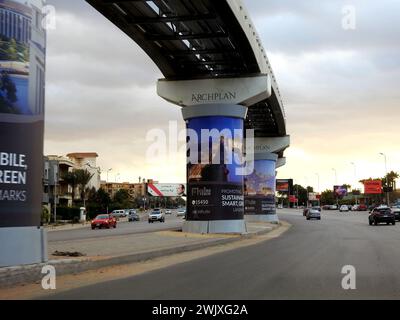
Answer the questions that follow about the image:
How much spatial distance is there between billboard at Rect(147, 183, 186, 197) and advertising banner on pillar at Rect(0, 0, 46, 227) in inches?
3636

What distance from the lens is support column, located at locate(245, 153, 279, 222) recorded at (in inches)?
2251

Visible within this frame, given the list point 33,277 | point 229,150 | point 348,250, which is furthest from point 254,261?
point 229,150

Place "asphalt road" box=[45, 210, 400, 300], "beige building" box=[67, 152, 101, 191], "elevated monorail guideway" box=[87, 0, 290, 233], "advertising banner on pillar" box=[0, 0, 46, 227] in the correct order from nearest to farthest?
"asphalt road" box=[45, 210, 400, 300]
"advertising banner on pillar" box=[0, 0, 46, 227]
"elevated monorail guideway" box=[87, 0, 290, 233]
"beige building" box=[67, 152, 101, 191]

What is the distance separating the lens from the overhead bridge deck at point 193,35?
912 inches

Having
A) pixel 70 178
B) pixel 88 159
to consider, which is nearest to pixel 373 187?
pixel 88 159

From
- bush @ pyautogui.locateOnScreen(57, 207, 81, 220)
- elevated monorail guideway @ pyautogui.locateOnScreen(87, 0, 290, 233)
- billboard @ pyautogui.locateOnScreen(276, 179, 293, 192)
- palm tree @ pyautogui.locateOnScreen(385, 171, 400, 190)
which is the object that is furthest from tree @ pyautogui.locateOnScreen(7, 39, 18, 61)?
billboard @ pyautogui.locateOnScreen(276, 179, 293, 192)

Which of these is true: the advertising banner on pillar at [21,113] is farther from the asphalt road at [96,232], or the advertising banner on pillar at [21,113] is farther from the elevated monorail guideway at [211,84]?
the asphalt road at [96,232]

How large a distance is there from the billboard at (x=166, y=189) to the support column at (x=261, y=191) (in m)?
45.8

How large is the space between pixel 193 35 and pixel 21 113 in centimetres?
1454

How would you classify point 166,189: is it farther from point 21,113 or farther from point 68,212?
point 21,113

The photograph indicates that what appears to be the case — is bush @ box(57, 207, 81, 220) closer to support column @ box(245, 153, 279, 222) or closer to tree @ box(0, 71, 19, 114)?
support column @ box(245, 153, 279, 222)

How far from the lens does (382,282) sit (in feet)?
37.7
